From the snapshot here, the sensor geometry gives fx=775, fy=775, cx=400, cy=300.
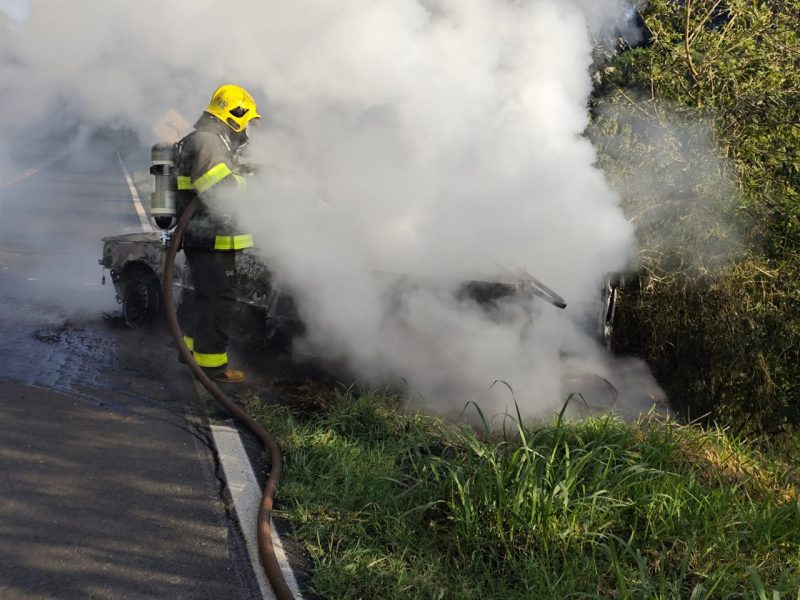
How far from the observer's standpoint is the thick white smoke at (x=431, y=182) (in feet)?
16.6

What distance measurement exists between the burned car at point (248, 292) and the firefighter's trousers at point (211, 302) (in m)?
0.22

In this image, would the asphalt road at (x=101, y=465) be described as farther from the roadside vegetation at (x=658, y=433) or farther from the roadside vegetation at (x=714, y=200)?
the roadside vegetation at (x=714, y=200)

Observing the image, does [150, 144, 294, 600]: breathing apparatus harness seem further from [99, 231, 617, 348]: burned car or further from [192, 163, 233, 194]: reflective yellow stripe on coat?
[99, 231, 617, 348]: burned car

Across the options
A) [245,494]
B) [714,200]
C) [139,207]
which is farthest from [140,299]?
[139,207]

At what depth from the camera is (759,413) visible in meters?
6.66

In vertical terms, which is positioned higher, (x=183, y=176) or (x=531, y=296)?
(x=183, y=176)

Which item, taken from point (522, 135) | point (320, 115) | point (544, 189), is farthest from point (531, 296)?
point (320, 115)

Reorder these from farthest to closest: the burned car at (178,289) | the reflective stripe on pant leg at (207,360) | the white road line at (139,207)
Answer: the white road line at (139,207) < the burned car at (178,289) < the reflective stripe on pant leg at (207,360)

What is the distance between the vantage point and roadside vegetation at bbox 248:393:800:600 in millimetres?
2928

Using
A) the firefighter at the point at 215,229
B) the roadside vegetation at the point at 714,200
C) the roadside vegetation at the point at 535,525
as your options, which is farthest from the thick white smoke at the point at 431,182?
the roadside vegetation at the point at 535,525

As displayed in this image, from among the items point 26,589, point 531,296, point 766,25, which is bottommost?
point 26,589

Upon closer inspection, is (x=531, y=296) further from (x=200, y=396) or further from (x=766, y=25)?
(x=766, y=25)

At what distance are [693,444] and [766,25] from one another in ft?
12.0

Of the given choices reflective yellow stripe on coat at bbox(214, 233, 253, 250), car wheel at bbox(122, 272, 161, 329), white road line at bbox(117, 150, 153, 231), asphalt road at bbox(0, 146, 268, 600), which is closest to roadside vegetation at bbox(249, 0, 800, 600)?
asphalt road at bbox(0, 146, 268, 600)
